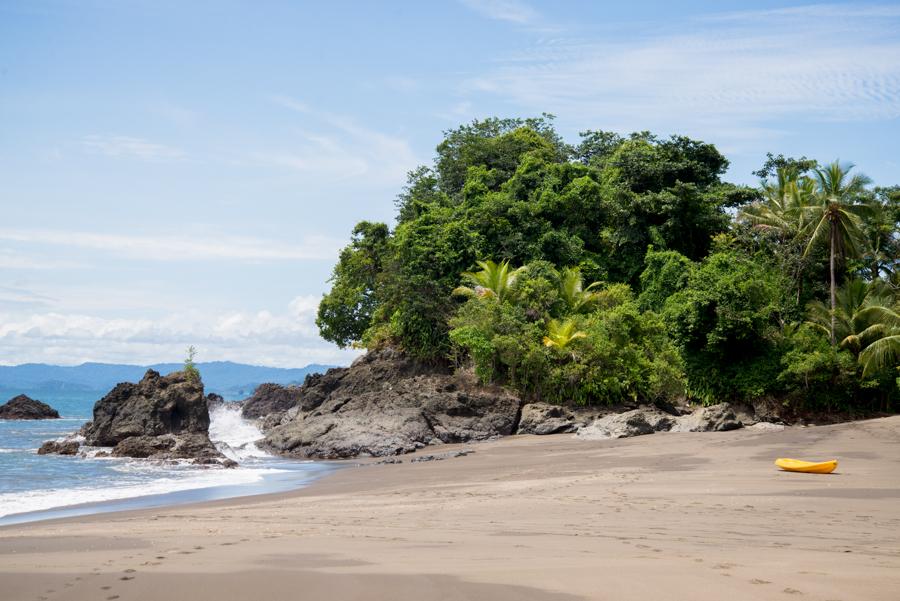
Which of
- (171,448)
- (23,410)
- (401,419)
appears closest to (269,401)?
(23,410)

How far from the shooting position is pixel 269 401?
54.8 metres

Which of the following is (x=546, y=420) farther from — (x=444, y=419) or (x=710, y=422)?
(x=710, y=422)

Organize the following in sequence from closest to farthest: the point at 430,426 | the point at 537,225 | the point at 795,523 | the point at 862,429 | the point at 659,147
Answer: the point at 795,523 < the point at 862,429 < the point at 430,426 < the point at 537,225 < the point at 659,147

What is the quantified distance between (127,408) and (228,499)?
17096mm

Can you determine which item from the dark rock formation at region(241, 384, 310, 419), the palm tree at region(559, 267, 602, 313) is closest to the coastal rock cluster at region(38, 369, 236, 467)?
the palm tree at region(559, 267, 602, 313)

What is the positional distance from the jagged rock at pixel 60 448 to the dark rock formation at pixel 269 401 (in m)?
25.4

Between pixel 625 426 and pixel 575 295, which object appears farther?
pixel 575 295

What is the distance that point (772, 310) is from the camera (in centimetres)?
2664

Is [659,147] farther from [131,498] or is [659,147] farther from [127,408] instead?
[131,498]

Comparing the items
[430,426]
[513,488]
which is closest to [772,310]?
[430,426]

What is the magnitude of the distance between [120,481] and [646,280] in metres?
22.4

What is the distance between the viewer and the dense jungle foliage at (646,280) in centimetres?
2600

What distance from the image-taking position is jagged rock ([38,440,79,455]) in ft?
84.1

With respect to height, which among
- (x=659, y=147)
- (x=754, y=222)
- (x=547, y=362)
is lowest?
(x=547, y=362)
